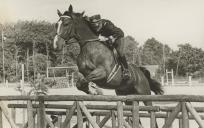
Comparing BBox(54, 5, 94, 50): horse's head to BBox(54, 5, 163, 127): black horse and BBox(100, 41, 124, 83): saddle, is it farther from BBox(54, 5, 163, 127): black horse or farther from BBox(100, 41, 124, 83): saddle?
BBox(100, 41, 124, 83): saddle

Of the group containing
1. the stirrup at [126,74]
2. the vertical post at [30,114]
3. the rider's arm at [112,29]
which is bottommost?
the vertical post at [30,114]

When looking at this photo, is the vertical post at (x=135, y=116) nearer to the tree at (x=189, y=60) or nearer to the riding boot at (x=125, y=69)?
the riding boot at (x=125, y=69)

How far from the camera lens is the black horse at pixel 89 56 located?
948 centimetres

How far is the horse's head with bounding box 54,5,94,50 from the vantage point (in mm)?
9484

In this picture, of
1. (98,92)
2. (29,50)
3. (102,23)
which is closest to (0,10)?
(102,23)

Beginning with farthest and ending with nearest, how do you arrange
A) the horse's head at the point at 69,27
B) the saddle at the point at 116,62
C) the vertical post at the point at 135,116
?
the saddle at the point at 116,62 → the horse's head at the point at 69,27 → the vertical post at the point at 135,116

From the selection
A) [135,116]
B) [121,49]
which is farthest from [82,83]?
[135,116]

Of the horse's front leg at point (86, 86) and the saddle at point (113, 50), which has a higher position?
the saddle at point (113, 50)

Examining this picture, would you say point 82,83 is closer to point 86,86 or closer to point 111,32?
point 86,86

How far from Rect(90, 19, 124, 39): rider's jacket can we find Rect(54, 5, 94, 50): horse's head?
7.3 inches

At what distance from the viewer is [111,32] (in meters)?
10.2

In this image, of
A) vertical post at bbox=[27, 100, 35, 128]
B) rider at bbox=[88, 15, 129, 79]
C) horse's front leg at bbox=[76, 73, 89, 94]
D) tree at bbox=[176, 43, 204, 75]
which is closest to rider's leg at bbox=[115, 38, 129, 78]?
rider at bbox=[88, 15, 129, 79]

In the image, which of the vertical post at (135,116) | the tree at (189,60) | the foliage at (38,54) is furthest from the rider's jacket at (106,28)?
the tree at (189,60)

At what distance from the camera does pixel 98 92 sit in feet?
31.6
